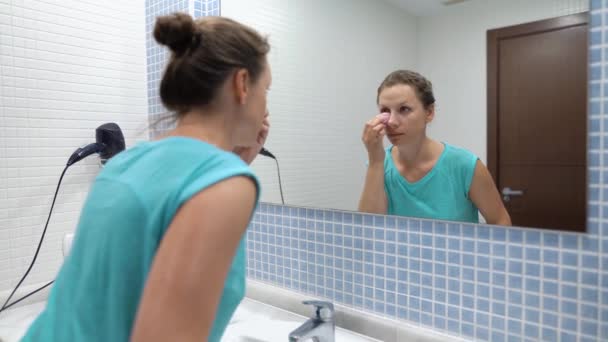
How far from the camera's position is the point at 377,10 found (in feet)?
3.38

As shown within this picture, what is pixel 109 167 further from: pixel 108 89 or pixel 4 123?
pixel 108 89

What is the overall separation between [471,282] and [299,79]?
696 millimetres

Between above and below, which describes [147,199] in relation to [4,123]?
below

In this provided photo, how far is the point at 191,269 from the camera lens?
47cm

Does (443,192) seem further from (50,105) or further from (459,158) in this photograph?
(50,105)

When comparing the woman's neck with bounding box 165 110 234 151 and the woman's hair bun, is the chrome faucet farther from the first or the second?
the woman's hair bun

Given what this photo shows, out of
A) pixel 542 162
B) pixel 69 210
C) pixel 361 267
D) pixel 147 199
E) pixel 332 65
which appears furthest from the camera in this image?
pixel 69 210

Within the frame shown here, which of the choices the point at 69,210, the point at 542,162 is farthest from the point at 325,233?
the point at 69,210

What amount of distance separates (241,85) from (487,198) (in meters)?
0.53

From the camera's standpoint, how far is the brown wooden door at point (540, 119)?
0.74 m

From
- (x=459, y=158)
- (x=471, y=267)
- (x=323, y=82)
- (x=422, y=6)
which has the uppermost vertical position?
(x=422, y=6)

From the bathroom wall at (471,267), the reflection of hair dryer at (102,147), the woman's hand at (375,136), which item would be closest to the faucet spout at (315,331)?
the bathroom wall at (471,267)

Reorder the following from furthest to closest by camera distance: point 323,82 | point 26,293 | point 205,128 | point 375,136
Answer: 1. point 26,293
2. point 323,82
3. point 375,136
4. point 205,128

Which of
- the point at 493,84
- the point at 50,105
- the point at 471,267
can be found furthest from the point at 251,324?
the point at 50,105
